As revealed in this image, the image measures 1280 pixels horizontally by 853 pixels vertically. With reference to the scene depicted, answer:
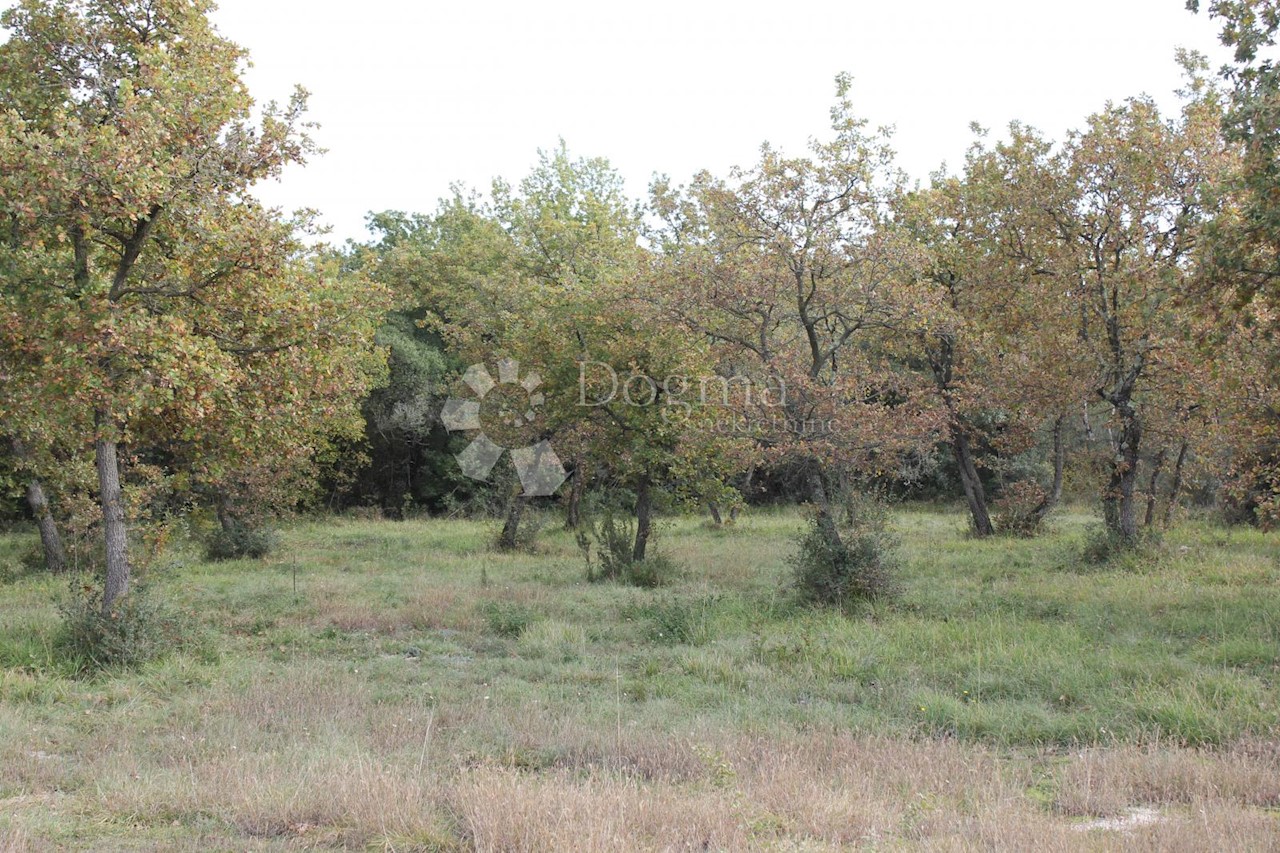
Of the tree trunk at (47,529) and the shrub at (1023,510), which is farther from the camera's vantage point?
the shrub at (1023,510)

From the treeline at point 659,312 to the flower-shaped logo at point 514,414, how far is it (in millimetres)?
104

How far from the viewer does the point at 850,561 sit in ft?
42.9

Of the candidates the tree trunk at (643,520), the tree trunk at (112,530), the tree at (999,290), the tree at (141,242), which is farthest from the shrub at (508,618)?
the tree at (999,290)

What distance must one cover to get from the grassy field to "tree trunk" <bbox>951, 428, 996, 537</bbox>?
7.38 meters

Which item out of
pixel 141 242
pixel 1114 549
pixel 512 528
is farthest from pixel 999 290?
pixel 141 242

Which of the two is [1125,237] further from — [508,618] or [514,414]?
[514,414]

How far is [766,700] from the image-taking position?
26.9ft

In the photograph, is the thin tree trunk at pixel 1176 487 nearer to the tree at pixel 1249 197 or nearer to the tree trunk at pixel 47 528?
the tree at pixel 1249 197

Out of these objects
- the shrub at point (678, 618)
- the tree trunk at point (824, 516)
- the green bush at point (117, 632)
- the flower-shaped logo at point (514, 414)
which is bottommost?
the shrub at point (678, 618)

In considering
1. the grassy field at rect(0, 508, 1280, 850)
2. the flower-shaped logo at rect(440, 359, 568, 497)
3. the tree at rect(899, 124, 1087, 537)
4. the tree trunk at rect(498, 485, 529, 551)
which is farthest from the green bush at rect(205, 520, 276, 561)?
the tree at rect(899, 124, 1087, 537)

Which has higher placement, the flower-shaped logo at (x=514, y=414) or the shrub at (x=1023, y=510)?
the flower-shaped logo at (x=514, y=414)

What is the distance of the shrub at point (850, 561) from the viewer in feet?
42.3

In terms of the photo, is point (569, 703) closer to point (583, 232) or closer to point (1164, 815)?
point (1164, 815)

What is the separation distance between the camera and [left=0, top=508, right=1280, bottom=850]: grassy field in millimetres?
4922
